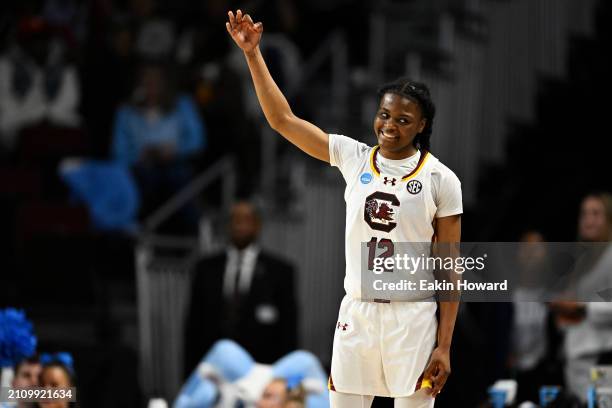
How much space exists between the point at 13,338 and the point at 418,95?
250 centimetres

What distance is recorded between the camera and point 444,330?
4531 millimetres

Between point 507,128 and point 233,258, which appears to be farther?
point 507,128

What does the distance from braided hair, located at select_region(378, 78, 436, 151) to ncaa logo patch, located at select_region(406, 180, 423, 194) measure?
0.61 feet

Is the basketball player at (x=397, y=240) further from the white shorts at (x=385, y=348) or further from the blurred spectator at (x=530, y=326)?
the blurred spectator at (x=530, y=326)

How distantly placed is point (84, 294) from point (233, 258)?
1.56m

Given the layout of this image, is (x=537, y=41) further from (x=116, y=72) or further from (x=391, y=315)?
(x=391, y=315)

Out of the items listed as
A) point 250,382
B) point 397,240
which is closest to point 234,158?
point 250,382

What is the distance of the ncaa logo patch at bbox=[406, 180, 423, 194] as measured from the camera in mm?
4543

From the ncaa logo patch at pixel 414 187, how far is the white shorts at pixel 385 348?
1.32ft

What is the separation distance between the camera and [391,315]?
4.52m

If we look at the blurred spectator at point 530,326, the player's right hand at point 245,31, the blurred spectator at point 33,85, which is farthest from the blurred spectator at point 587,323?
the blurred spectator at point 33,85

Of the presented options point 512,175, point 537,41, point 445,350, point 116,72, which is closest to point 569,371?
point 445,350

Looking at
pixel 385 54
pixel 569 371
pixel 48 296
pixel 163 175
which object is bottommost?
pixel 569 371

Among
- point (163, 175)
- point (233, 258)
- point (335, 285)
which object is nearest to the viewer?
point (233, 258)
